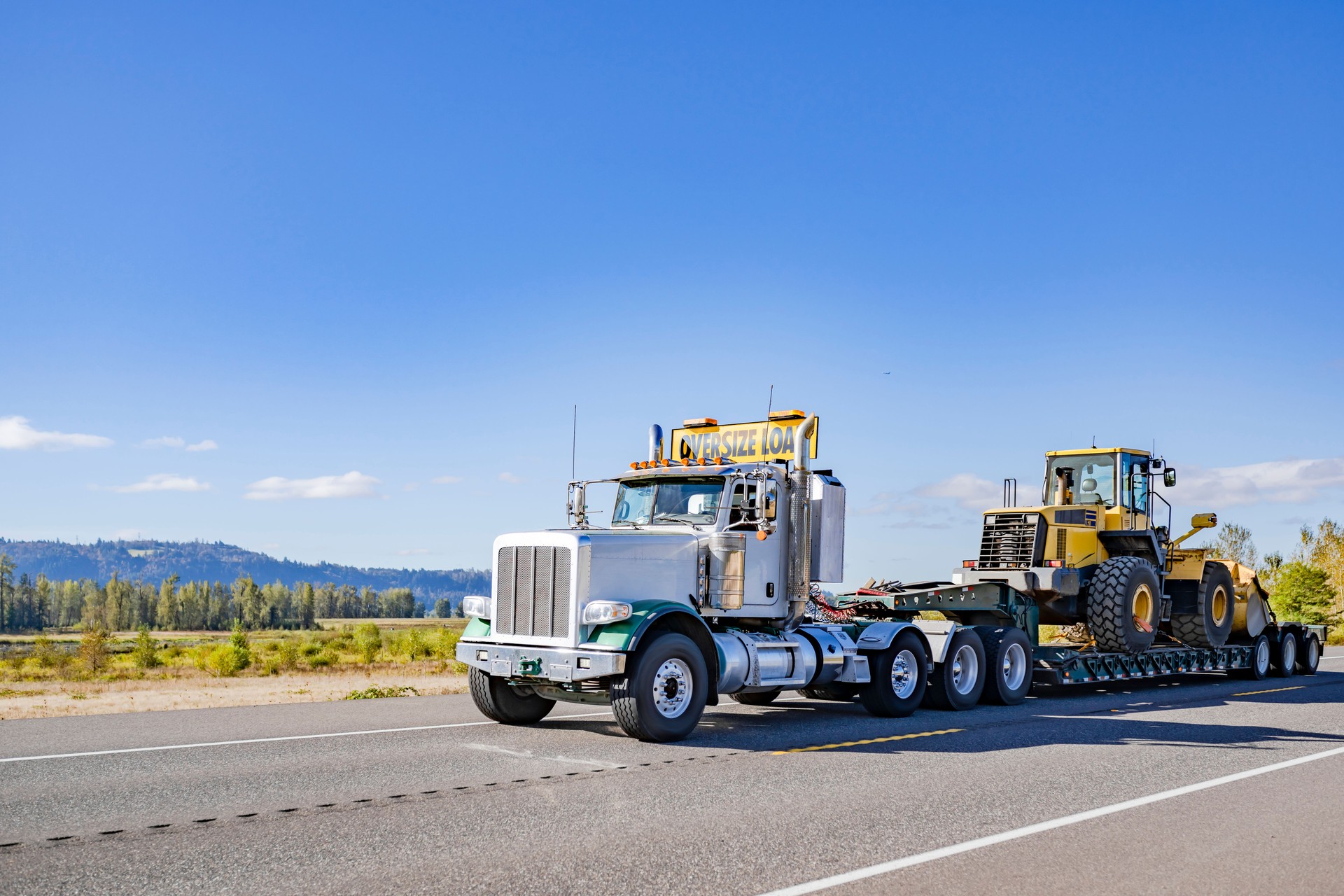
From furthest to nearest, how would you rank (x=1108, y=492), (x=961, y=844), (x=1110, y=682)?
(x=1110, y=682), (x=1108, y=492), (x=961, y=844)

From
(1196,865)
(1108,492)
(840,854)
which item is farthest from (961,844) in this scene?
(1108,492)

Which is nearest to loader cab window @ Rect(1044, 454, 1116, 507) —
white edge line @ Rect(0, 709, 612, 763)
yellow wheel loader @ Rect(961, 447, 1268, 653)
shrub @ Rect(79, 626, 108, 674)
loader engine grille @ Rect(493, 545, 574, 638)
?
yellow wheel loader @ Rect(961, 447, 1268, 653)

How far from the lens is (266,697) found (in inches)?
820

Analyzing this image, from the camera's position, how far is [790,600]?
44.1 ft

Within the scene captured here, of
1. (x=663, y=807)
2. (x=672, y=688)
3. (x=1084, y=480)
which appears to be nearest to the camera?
(x=663, y=807)

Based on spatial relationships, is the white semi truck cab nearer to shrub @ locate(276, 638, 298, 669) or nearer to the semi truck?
the semi truck

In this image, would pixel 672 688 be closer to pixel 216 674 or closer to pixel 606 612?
pixel 606 612

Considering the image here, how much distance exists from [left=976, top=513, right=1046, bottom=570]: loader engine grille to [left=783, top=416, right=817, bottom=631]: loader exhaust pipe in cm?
595

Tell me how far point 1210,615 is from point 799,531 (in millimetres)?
10328

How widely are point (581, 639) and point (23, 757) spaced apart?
534 centimetres

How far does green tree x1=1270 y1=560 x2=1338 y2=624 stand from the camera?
5959cm

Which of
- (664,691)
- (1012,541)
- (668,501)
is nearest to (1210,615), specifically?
(1012,541)

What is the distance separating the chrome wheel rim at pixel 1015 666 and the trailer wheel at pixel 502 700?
716cm

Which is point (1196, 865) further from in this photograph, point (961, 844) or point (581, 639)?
point (581, 639)
